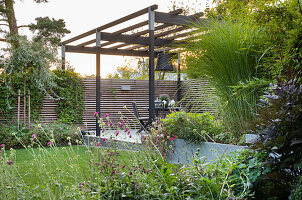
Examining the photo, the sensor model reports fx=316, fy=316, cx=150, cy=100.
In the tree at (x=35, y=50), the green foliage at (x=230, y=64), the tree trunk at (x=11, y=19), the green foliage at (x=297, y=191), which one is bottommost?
the green foliage at (x=297, y=191)

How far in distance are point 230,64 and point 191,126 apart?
989mm

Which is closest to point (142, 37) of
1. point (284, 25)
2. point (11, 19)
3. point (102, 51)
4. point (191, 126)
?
point (102, 51)

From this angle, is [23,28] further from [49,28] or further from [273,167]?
[273,167]

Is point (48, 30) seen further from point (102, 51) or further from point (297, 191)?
point (297, 191)

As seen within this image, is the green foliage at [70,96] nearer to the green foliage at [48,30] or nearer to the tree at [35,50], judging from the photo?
the tree at [35,50]

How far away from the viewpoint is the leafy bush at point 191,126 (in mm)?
4078

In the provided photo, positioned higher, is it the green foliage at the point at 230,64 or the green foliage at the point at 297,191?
the green foliage at the point at 230,64

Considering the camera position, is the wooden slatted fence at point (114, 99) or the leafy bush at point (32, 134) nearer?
the leafy bush at point (32, 134)

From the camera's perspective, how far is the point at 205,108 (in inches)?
170

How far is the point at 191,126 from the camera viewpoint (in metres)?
4.20

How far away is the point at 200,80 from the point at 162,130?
943 mm

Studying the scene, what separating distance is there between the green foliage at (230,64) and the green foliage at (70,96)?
687 centimetres

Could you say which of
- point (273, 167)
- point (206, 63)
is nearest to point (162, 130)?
point (206, 63)

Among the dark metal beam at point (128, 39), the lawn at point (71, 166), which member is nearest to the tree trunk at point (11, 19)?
the dark metal beam at point (128, 39)
